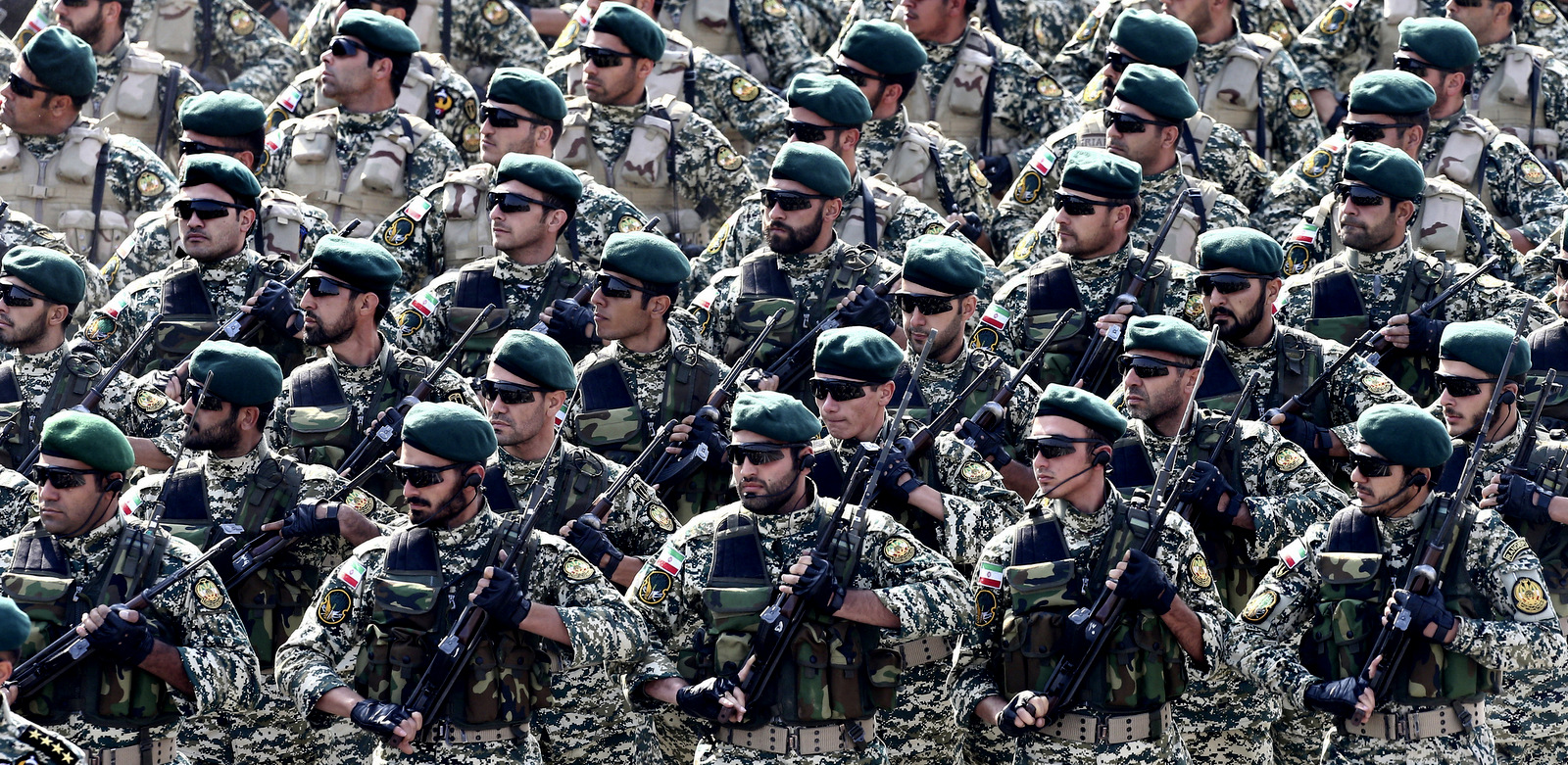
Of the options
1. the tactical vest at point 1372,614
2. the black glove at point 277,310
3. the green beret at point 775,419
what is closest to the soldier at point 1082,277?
the tactical vest at point 1372,614

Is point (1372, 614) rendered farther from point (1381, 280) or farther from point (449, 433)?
point (449, 433)

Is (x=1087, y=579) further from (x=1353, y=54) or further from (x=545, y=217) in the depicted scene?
(x=1353, y=54)

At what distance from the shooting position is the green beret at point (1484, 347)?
1446 centimetres

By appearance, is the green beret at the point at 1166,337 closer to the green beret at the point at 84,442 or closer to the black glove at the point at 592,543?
the black glove at the point at 592,543

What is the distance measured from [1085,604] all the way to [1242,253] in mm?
3000

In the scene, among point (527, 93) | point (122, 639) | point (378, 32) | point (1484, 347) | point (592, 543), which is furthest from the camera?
point (378, 32)

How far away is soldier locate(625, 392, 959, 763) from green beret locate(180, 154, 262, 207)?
415cm

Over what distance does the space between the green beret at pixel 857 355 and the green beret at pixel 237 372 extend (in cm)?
260

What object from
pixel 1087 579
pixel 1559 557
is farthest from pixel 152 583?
pixel 1559 557

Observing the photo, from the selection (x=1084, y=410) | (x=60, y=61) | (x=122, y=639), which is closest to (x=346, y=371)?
(x=122, y=639)

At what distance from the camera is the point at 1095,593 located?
12.8 meters

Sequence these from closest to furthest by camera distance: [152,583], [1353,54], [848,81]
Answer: [152,583]
[848,81]
[1353,54]

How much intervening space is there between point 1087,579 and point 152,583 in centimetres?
407

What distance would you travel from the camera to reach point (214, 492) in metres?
13.6
